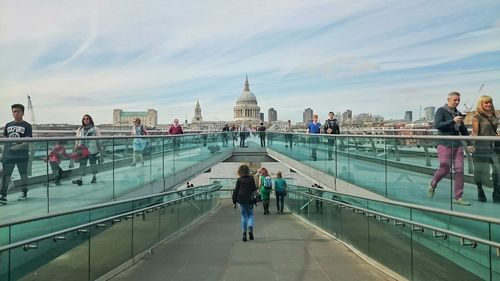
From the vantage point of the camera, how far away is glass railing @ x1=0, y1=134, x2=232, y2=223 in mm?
5645

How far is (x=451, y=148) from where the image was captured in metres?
5.69

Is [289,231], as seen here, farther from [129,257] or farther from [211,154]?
[211,154]

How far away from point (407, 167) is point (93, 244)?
4673 mm

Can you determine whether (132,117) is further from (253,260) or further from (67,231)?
(67,231)

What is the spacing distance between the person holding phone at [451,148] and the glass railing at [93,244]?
447cm

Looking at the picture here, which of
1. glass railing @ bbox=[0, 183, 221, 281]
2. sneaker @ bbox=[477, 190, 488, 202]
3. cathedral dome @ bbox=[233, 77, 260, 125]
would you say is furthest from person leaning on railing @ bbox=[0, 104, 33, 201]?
cathedral dome @ bbox=[233, 77, 260, 125]

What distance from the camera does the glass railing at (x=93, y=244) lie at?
4.57 m

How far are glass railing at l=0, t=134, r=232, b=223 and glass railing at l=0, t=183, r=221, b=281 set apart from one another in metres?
0.43

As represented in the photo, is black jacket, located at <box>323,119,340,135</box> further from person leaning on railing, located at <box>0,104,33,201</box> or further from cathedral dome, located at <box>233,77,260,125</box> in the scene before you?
cathedral dome, located at <box>233,77,260,125</box>

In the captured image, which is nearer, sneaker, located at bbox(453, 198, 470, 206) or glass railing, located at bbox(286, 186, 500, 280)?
glass railing, located at bbox(286, 186, 500, 280)

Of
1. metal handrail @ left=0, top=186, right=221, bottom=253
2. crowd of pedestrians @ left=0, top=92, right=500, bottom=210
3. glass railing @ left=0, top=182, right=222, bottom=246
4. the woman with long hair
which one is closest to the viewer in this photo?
metal handrail @ left=0, top=186, right=221, bottom=253

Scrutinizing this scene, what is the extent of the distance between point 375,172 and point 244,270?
340 centimetres

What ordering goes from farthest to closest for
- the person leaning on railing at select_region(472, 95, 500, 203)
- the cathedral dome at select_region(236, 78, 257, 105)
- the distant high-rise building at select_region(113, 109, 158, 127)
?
1. the cathedral dome at select_region(236, 78, 257, 105)
2. the distant high-rise building at select_region(113, 109, 158, 127)
3. the person leaning on railing at select_region(472, 95, 500, 203)

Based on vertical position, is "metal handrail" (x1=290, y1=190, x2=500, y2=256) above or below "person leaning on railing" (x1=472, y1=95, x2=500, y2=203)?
below
